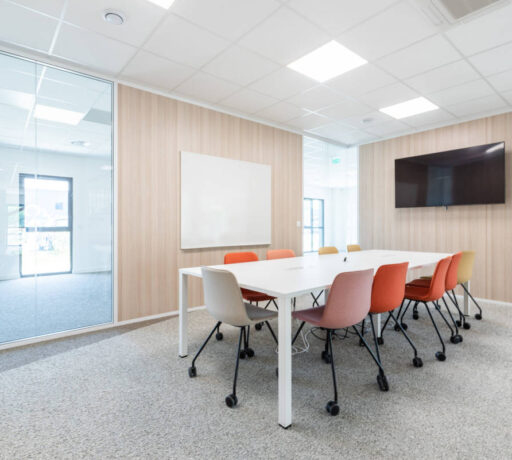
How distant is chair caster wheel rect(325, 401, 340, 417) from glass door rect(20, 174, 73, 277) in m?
2.92

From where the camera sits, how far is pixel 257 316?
2262 millimetres

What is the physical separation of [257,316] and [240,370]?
1.84ft

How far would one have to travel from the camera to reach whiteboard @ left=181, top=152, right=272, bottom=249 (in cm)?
421

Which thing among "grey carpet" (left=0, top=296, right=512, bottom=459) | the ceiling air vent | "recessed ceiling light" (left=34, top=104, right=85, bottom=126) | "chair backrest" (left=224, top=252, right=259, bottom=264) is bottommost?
"grey carpet" (left=0, top=296, right=512, bottom=459)

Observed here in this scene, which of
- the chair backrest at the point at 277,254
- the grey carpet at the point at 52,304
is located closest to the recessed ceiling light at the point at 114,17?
the grey carpet at the point at 52,304

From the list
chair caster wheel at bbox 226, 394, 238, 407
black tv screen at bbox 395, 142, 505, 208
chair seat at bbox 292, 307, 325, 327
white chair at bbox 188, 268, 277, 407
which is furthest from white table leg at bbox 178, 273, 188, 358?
black tv screen at bbox 395, 142, 505, 208

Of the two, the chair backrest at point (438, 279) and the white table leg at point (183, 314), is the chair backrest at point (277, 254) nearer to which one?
the white table leg at point (183, 314)

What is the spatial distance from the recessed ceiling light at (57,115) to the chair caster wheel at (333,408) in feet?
11.7

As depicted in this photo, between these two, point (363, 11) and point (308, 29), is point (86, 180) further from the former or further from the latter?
point (363, 11)

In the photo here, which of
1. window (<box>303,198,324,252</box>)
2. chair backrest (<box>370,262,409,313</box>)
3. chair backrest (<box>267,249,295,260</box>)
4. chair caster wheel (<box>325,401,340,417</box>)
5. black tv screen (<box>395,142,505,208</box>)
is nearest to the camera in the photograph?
chair caster wheel (<box>325,401,340,417</box>)

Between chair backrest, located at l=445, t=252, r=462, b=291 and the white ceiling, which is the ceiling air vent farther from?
chair backrest, located at l=445, t=252, r=462, b=291

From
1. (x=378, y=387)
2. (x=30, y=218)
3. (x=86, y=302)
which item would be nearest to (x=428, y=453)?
(x=378, y=387)

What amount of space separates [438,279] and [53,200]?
3.83 meters

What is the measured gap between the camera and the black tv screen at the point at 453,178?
4.54m
